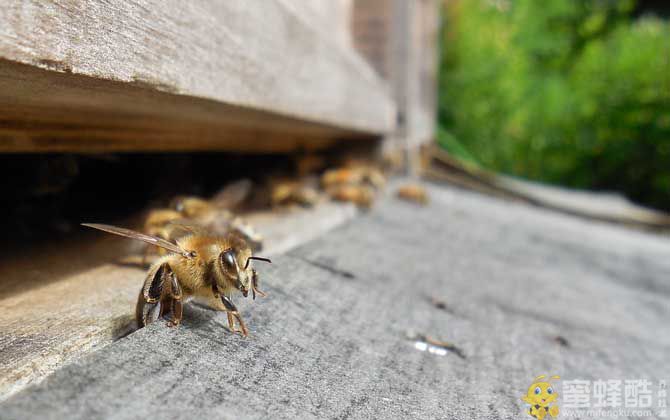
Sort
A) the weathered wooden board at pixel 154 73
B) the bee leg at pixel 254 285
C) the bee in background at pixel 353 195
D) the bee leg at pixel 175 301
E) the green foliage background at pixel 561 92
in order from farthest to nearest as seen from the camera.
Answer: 1. the green foliage background at pixel 561 92
2. the bee in background at pixel 353 195
3. the bee leg at pixel 254 285
4. the bee leg at pixel 175 301
5. the weathered wooden board at pixel 154 73

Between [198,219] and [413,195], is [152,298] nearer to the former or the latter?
[198,219]

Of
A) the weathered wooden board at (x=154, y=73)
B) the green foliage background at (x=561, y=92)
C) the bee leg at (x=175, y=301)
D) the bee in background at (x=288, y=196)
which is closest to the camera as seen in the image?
the weathered wooden board at (x=154, y=73)

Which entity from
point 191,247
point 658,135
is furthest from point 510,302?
point 658,135

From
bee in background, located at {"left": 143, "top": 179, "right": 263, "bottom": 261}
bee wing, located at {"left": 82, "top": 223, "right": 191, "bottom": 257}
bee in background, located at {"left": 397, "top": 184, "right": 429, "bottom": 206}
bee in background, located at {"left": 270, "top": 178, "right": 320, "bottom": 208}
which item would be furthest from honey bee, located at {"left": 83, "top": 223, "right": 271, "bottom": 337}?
bee in background, located at {"left": 397, "top": 184, "right": 429, "bottom": 206}

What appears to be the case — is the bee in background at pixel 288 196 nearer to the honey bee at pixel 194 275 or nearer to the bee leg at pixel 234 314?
the honey bee at pixel 194 275

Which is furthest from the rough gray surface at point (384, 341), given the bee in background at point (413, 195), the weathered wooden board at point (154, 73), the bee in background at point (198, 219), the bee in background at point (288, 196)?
the bee in background at point (413, 195)

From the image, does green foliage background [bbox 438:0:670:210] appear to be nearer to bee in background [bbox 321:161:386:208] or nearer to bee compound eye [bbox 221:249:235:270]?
bee in background [bbox 321:161:386:208]
